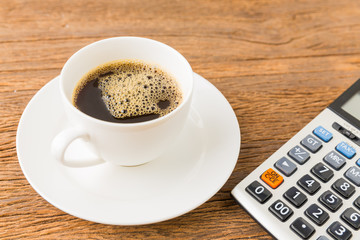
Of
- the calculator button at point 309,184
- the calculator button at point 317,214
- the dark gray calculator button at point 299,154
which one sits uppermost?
Result: the dark gray calculator button at point 299,154

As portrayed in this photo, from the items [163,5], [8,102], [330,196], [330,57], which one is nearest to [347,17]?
[330,57]

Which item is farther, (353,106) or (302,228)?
(353,106)

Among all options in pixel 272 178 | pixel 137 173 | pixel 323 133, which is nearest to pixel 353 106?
pixel 323 133

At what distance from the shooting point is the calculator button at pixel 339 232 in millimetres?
419

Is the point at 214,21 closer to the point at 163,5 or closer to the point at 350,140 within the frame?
the point at 163,5

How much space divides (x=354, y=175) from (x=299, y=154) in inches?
2.6

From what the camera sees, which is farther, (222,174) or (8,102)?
(8,102)

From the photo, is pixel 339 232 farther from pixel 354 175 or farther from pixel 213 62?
pixel 213 62

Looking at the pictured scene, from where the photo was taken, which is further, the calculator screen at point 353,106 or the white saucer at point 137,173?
the calculator screen at point 353,106

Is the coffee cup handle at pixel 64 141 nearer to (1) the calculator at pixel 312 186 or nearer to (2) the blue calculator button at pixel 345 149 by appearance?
(1) the calculator at pixel 312 186

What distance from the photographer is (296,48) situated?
2.31 feet

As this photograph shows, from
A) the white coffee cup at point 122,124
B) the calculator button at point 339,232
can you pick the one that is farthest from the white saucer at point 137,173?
the calculator button at point 339,232

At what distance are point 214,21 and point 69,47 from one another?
0.89 ft

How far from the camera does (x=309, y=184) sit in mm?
459
